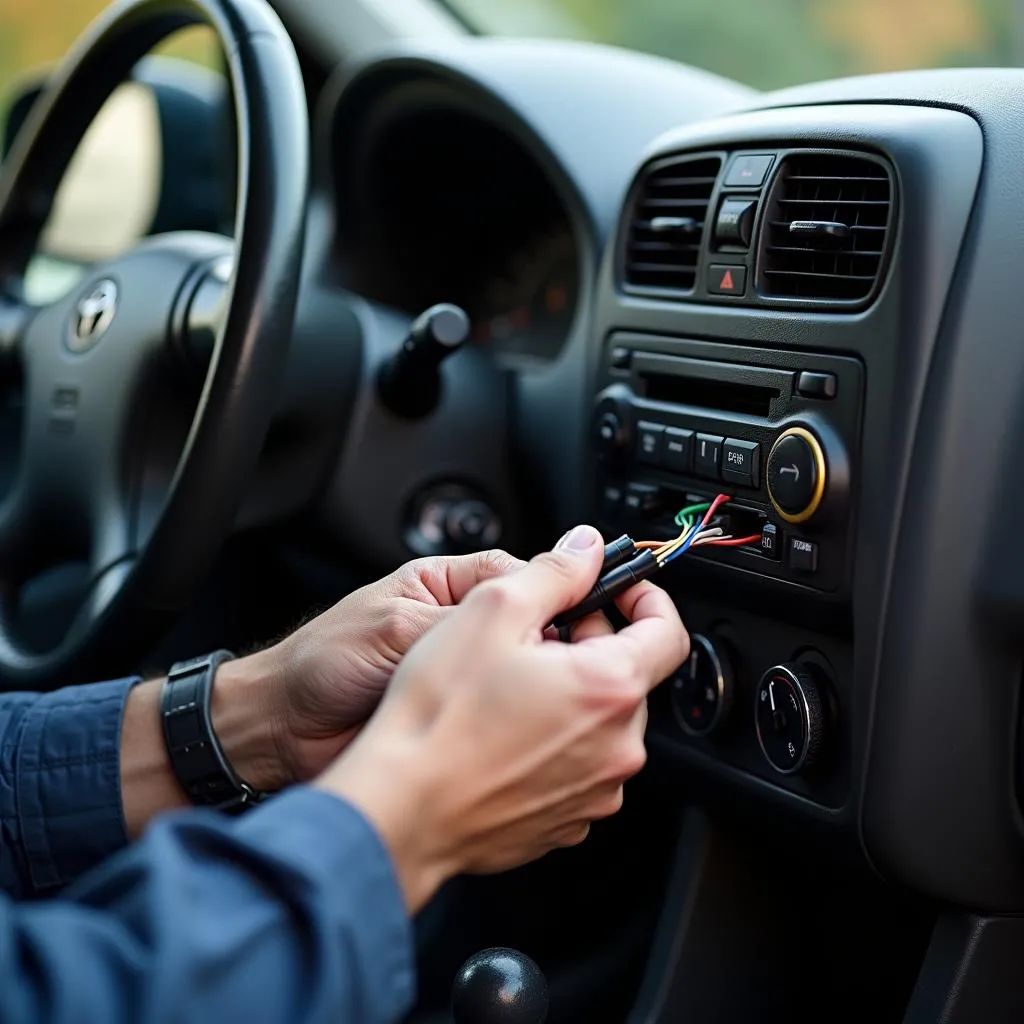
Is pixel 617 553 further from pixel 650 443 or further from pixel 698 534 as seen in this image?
pixel 650 443

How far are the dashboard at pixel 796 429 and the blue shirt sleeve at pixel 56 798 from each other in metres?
0.46

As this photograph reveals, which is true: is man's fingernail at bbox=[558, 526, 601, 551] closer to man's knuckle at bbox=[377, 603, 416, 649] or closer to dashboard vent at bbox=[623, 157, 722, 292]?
man's knuckle at bbox=[377, 603, 416, 649]

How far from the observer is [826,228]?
3.20ft

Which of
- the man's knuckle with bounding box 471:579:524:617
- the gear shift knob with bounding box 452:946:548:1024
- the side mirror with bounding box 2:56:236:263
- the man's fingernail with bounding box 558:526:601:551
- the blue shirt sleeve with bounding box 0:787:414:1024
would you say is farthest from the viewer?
the side mirror with bounding box 2:56:236:263

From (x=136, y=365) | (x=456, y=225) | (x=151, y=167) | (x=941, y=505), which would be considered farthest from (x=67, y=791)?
(x=151, y=167)

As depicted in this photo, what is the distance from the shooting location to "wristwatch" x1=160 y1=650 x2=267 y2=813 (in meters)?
0.95

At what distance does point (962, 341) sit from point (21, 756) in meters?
0.66

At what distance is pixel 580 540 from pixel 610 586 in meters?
0.03

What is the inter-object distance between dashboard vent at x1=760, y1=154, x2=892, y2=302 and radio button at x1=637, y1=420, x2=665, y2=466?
156 millimetres

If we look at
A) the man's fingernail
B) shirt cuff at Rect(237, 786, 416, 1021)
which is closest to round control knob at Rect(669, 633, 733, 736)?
the man's fingernail

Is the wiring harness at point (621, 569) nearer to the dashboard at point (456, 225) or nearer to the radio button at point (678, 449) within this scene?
the radio button at point (678, 449)

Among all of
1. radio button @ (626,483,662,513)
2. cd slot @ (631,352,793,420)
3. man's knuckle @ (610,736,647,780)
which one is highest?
cd slot @ (631,352,793,420)

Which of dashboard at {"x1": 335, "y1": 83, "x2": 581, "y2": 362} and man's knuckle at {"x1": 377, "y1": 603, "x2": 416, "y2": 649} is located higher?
dashboard at {"x1": 335, "y1": 83, "x2": 581, "y2": 362}

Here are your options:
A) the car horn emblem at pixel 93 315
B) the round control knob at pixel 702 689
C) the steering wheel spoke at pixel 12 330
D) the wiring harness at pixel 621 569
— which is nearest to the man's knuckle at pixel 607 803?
the wiring harness at pixel 621 569
